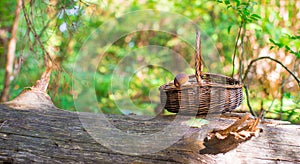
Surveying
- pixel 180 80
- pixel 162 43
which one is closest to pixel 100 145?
pixel 180 80

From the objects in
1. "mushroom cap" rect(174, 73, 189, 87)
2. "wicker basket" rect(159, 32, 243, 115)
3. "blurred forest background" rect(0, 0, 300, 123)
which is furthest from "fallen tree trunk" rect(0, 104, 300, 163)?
"blurred forest background" rect(0, 0, 300, 123)

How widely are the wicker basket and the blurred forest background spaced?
46cm

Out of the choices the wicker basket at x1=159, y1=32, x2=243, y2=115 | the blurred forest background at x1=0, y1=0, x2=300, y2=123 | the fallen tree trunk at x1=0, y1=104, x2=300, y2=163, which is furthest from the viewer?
the blurred forest background at x1=0, y1=0, x2=300, y2=123

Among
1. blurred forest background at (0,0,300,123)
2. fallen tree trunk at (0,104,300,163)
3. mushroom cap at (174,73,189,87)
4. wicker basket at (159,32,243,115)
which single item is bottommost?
fallen tree trunk at (0,104,300,163)

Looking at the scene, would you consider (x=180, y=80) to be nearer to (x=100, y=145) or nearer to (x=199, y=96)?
(x=199, y=96)

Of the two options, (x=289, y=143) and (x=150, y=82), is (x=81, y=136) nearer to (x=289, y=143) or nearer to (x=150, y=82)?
(x=289, y=143)

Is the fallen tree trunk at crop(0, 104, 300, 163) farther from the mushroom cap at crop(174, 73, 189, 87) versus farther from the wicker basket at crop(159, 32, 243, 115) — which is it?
the mushroom cap at crop(174, 73, 189, 87)

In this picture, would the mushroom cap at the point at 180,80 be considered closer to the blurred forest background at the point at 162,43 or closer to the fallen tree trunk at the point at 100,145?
the fallen tree trunk at the point at 100,145

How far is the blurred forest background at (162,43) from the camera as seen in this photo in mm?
2010

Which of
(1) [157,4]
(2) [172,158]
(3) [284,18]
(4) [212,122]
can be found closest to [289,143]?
(4) [212,122]

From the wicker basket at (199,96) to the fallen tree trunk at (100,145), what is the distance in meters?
0.09

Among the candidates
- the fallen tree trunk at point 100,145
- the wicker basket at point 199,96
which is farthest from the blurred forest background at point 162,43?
the fallen tree trunk at point 100,145

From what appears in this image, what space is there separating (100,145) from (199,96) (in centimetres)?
49

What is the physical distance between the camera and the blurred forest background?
2.01 m
